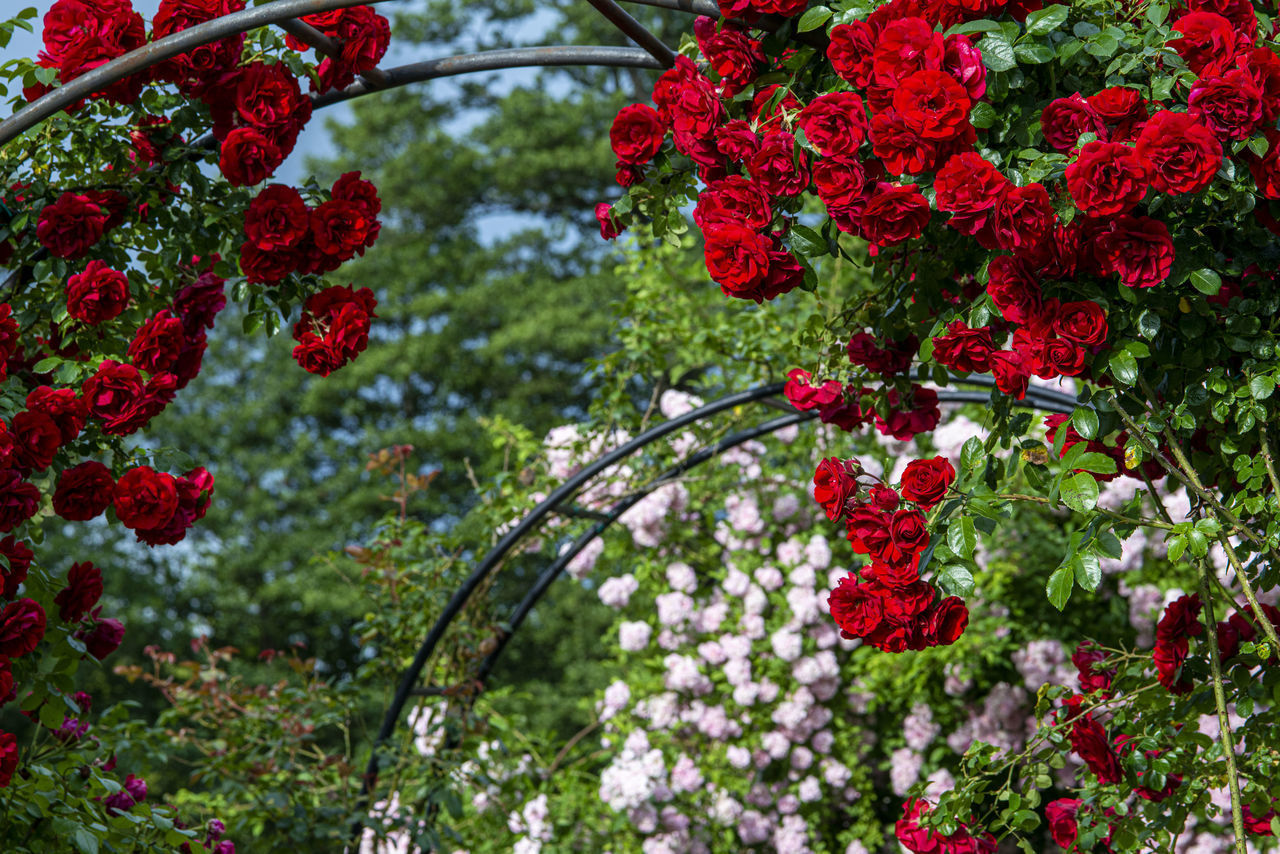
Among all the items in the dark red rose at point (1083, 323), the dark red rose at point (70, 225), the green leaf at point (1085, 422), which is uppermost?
the dark red rose at point (70, 225)

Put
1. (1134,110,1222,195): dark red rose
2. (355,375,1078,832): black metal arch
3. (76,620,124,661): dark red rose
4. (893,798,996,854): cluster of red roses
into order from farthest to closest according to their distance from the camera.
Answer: (355,375,1078,832): black metal arch → (76,620,124,661): dark red rose → (893,798,996,854): cluster of red roses → (1134,110,1222,195): dark red rose

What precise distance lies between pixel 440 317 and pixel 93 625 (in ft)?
37.8

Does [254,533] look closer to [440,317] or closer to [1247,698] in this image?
[440,317]

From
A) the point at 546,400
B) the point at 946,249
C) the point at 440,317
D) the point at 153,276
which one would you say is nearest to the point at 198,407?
the point at 440,317

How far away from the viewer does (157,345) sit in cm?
187

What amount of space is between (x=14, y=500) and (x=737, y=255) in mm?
1121

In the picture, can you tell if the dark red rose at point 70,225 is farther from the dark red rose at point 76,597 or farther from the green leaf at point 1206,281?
the green leaf at point 1206,281

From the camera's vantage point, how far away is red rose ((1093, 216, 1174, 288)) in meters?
1.32

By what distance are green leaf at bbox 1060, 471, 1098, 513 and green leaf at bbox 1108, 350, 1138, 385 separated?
12 cm

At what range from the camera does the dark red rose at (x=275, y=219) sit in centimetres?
188

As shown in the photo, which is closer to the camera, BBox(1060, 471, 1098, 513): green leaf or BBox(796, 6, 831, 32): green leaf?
BBox(1060, 471, 1098, 513): green leaf

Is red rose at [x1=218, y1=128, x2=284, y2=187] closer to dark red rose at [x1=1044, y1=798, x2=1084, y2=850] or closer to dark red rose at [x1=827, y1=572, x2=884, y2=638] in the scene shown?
dark red rose at [x1=827, y1=572, x2=884, y2=638]

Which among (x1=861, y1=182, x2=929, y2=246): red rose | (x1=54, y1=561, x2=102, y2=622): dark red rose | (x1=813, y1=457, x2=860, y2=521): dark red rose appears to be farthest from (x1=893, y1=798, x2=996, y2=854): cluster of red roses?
(x1=54, y1=561, x2=102, y2=622): dark red rose

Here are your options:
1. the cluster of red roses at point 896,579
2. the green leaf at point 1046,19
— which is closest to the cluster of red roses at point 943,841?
the cluster of red roses at point 896,579
